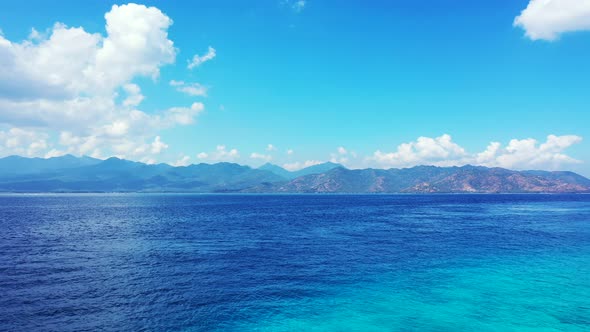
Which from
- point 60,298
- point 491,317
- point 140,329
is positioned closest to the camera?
point 140,329

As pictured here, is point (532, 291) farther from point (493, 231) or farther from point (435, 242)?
point (493, 231)

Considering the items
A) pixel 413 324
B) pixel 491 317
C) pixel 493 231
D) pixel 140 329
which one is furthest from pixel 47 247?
pixel 493 231

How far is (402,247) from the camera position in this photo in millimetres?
75125

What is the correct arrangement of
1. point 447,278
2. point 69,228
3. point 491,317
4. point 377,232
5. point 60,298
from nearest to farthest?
point 491,317
point 60,298
point 447,278
point 377,232
point 69,228

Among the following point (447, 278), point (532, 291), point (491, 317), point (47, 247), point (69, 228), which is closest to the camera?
point (491, 317)

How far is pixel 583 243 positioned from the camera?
8031 cm

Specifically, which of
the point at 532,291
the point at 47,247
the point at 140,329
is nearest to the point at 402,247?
the point at 532,291

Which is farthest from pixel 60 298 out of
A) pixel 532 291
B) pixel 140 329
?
pixel 532 291

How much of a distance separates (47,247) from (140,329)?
54.8 m

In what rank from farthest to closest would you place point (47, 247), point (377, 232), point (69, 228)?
1. point (69, 228)
2. point (377, 232)
3. point (47, 247)

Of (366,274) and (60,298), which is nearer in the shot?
(60,298)

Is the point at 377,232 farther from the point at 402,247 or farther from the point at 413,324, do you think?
the point at 413,324

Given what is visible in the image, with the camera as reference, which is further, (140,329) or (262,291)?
(262,291)

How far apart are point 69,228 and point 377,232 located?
9249 cm
